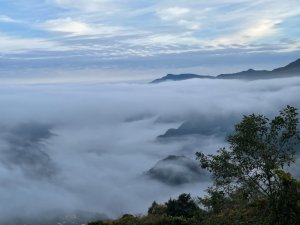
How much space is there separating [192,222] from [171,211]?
7.29m

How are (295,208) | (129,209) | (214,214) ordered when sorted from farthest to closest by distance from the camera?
(129,209), (214,214), (295,208)

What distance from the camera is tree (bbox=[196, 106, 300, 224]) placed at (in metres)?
22.6

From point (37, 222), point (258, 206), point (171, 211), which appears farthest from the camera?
point (37, 222)

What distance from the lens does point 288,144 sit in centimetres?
2339

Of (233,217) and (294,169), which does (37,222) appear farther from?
(233,217)

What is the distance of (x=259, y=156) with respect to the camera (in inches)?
906

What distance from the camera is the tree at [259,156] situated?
2264cm

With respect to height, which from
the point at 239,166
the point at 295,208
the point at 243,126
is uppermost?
the point at 243,126

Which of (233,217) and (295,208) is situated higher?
(295,208)

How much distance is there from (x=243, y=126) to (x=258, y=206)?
10706 millimetres

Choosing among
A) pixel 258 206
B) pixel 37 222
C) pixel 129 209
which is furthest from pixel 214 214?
pixel 37 222

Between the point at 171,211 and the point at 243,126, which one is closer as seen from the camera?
the point at 243,126

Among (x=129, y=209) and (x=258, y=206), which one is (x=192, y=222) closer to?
(x=258, y=206)

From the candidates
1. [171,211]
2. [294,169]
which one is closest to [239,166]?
[171,211]
